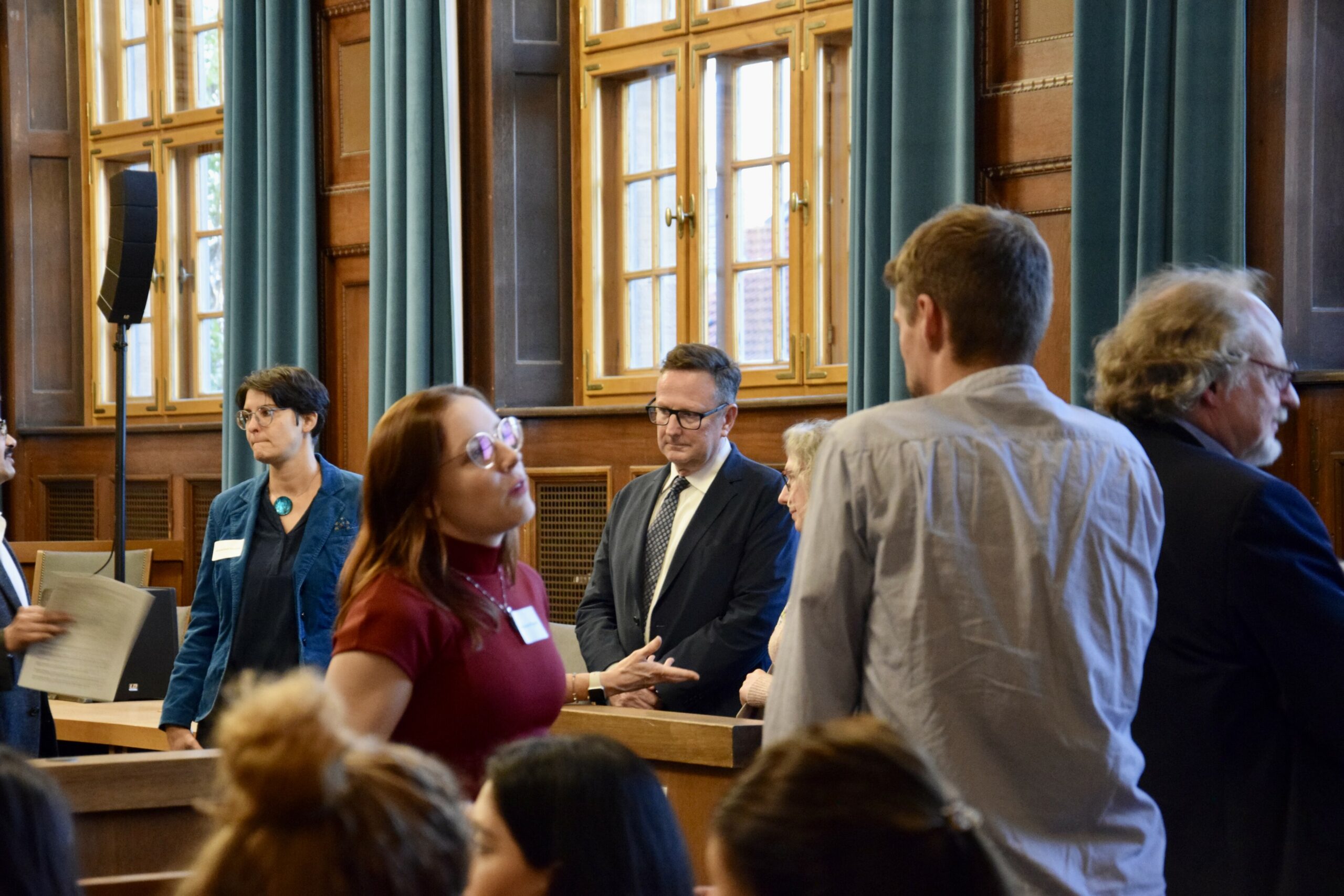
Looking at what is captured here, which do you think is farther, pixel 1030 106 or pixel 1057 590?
pixel 1030 106

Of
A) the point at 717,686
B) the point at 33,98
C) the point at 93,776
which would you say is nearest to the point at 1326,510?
the point at 717,686

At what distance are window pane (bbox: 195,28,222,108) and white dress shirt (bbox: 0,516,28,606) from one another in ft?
14.5

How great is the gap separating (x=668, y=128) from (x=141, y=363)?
11.5 ft

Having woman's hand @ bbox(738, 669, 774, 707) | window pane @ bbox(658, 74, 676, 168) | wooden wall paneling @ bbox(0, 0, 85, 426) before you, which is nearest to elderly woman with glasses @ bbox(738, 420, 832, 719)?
woman's hand @ bbox(738, 669, 774, 707)

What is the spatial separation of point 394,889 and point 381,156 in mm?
5384

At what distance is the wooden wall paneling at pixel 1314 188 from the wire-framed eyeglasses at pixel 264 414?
2765 mm

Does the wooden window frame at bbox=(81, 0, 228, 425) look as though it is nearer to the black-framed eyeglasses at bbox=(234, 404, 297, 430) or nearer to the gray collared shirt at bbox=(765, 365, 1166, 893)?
the black-framed eyeglasses at bbox=(234, 404, 297, 430)

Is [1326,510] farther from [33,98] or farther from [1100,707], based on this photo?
[33,98]

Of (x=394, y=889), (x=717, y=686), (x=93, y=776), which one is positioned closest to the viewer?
(x=394, y=889)

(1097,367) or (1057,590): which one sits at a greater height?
(1097,367)

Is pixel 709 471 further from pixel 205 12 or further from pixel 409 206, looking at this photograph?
pixel 205 12

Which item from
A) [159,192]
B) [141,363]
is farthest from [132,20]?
[141,363]

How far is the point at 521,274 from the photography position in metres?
5.93

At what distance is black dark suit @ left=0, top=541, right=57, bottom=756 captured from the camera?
306 centimetres
